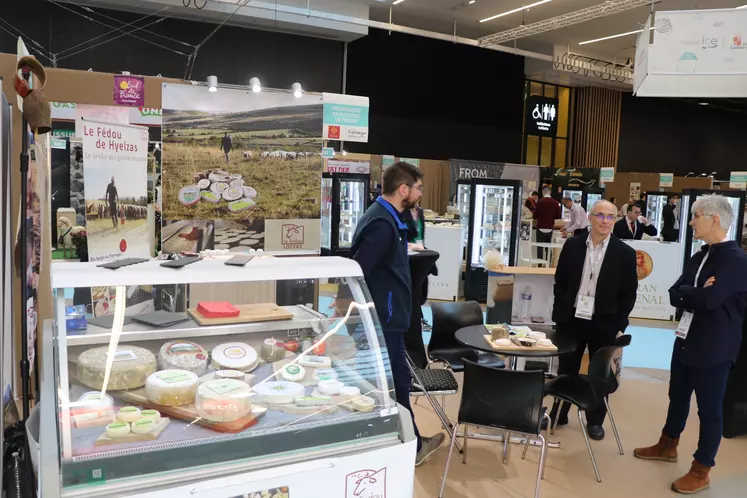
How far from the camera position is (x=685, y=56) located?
4.86 meters

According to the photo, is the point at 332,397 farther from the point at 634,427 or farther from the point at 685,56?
the point at 685,56

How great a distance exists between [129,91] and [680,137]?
64.5 ft

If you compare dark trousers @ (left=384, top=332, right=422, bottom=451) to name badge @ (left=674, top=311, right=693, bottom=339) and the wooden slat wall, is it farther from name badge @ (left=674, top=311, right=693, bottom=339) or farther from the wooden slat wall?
the wooden slat wall

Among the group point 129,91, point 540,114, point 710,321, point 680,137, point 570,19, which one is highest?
point 570,19

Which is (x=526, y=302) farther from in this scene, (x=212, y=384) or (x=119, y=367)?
(x=119, y=367)

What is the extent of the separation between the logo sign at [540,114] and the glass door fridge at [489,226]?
8.41 metres

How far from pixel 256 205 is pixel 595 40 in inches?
506

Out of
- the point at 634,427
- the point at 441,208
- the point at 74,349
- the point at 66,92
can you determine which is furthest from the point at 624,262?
the point at 441,208

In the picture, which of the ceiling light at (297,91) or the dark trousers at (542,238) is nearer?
the ceiling light at (297,91)

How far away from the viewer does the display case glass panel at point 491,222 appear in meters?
8.89

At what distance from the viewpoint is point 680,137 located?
1958 cm

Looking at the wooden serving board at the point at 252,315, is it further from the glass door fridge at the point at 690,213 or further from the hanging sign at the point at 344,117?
the glass door fridge at the point at 690,213

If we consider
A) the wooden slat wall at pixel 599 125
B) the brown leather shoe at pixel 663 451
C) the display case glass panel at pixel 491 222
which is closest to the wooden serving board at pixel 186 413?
the brown leather shoe at pixel 663 451

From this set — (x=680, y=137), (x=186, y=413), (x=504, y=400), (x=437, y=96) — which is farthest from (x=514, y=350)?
(x=680, y=137)
